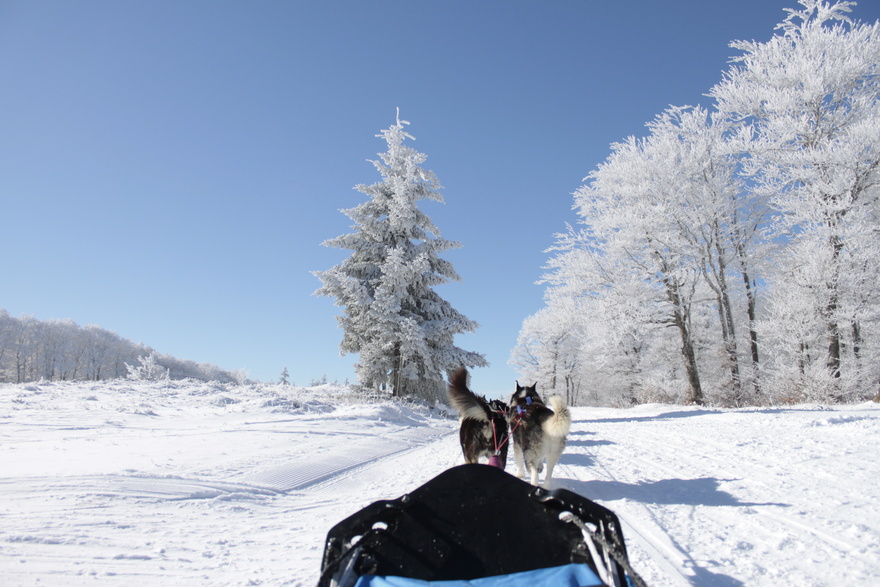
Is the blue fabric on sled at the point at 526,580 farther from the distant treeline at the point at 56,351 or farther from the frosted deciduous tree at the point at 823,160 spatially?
the distant treeline at the point at 56,351

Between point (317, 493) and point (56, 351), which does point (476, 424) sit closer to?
point (317, 493)

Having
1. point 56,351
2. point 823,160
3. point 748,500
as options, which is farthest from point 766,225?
point 56,351

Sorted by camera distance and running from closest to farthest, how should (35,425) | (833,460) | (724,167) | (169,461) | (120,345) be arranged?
(833,460) < (169,461) < (35,425) < (724,167) < (120,345)

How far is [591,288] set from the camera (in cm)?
1784

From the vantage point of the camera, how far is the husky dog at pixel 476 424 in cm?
519

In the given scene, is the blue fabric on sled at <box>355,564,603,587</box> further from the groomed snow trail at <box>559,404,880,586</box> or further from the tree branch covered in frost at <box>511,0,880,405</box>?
the tree branch covered in frost at <box>511,0,880,405</box>

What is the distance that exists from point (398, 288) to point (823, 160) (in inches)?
610

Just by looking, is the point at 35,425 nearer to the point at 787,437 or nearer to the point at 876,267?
the point at 787,437

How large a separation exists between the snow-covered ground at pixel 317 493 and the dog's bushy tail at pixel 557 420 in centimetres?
78

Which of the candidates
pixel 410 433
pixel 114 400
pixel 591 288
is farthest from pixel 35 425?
pixel 591 288

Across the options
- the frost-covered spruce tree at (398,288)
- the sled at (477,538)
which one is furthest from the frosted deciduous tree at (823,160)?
the sled at (477,538)

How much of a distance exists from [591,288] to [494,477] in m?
17.2

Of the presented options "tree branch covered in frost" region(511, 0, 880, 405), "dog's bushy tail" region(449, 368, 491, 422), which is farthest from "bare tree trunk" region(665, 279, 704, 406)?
"dog's bushy tail" region(449, 368, 491, 422)

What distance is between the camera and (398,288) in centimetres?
1709
